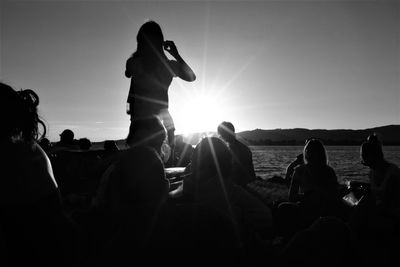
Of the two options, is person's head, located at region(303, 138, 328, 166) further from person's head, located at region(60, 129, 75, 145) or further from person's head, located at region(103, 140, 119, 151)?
person's head, located at region(60, 129, 75, 145)

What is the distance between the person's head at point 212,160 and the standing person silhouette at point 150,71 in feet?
4.59

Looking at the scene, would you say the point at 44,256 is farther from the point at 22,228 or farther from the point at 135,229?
the point at 135,229

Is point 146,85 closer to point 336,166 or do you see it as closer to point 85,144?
point 85,144

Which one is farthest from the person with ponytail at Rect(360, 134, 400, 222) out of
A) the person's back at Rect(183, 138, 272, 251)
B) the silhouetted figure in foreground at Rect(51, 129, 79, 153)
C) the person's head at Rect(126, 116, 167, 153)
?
the silhouetted figure in foreground at Rect(51, 129, 79, 153)

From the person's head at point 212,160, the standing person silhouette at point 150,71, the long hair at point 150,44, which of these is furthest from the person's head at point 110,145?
the person's head at point 212,160

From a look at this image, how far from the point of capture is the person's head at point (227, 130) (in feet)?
21.2

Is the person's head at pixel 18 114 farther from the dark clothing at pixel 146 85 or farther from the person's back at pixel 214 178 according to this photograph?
the dark clothing at pixel 146 85

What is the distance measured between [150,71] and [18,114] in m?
2.60

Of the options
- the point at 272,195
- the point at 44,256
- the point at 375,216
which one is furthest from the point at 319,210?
the point at 272,195

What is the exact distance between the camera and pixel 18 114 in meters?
2.11

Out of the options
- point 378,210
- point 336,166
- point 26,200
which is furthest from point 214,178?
point 336,166

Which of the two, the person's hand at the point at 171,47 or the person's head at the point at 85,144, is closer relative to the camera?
the person's hand at the point at 171,47

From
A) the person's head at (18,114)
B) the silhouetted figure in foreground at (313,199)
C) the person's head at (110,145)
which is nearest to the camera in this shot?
the person's head at (18,114)

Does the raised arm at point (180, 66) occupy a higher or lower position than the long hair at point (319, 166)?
higher
